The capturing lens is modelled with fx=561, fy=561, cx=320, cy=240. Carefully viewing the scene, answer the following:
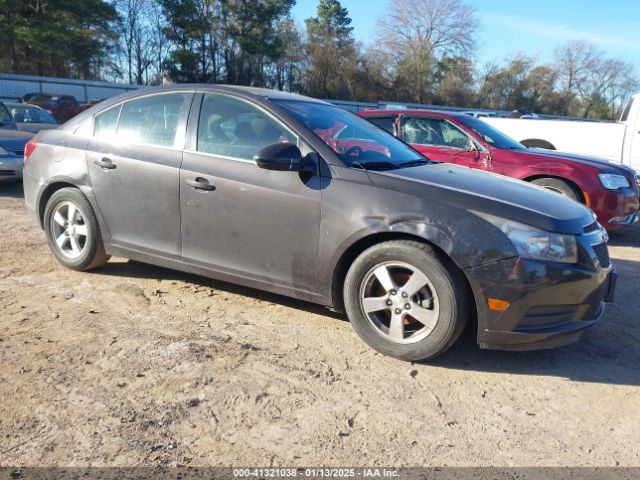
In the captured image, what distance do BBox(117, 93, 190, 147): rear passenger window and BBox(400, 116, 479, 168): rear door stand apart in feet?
13.5

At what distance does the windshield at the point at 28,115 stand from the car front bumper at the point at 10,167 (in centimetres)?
320

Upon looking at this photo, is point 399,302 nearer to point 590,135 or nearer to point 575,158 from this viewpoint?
point 575,158

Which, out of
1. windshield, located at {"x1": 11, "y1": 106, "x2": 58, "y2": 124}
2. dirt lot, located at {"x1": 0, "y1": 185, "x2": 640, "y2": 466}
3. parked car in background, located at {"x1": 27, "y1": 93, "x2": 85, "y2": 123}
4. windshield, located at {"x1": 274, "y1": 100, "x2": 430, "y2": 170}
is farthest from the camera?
parked car in background, located at {"x1": 27, "y1": 93, "x2": 85, "y2": 123}

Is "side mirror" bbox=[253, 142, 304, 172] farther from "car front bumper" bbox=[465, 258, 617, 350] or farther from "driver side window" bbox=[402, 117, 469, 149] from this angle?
"driver side window" bbox=[402, 117, 469, 149]

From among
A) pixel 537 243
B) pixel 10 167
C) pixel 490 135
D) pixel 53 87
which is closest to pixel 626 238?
pixel 490 135

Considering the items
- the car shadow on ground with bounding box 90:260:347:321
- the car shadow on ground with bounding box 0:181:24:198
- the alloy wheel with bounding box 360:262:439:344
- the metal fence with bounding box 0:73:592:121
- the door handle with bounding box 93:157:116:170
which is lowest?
the car shadow on ground with bounding box 90:260:347:321

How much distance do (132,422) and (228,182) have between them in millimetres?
1801

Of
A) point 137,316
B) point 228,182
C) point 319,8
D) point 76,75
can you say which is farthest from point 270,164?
point 319,8

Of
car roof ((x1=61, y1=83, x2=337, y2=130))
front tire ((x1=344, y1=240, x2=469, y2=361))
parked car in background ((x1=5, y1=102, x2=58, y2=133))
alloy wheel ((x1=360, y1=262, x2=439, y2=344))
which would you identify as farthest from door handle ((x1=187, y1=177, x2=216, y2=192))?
parked car in background ((x1=5, y1=102, x2=58, y2=133))

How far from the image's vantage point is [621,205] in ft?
23.4

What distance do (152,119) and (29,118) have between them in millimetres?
9225

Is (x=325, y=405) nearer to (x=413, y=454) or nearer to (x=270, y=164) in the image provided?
(x=413, y=454)

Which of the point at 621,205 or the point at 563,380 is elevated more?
the point at 621,205

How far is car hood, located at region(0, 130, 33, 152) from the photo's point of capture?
916cm
